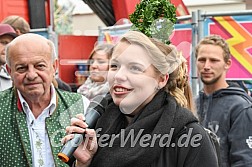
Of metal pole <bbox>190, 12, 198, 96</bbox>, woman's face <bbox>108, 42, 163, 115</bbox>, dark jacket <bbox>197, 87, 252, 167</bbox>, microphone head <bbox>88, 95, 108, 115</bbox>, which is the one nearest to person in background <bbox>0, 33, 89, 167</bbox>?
microphone head <bbox>88, 95, 108, 115</bbox>

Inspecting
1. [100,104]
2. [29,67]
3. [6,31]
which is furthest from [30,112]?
[6,31]

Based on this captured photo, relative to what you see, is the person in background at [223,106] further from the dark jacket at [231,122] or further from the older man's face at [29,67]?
the older man's face at [29,67]

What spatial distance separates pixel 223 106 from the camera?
14.2 ft

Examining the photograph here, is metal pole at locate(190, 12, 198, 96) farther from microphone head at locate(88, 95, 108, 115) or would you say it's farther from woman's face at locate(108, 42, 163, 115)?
woman's face at locate(108, 42, 163, 115)

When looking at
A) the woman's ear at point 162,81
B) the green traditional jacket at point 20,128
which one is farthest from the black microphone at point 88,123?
the green traditional jacket at point 20,128

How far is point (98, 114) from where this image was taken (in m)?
2.49

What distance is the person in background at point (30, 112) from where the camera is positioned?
2984 millimetres

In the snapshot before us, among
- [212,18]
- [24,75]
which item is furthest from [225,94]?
[24,75]

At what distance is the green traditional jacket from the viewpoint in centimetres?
297

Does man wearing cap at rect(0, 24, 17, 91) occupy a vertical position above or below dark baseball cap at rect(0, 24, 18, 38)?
below

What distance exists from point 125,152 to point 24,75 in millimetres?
978

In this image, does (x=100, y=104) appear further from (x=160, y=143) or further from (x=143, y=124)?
(x=160, y=143)

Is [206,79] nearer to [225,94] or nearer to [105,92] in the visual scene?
[225,94]

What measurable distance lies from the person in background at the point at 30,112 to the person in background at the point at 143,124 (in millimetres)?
647
